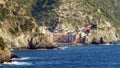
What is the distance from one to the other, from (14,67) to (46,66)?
521 inches

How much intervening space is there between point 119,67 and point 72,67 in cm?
1544

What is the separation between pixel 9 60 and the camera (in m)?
198

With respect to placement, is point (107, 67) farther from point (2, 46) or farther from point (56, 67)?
point (2, 46)

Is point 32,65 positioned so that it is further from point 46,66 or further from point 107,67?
point 107,67

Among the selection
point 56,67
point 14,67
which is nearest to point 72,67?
point 56,67

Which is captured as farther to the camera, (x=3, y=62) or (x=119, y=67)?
(x=3, y=62)

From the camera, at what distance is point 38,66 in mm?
186000

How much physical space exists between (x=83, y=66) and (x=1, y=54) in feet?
89.0

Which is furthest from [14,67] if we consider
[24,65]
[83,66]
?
[83,66]

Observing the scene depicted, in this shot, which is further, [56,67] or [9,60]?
[9,60]

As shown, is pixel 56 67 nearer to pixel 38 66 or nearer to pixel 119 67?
pixel 38 66

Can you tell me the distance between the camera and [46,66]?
18750cm

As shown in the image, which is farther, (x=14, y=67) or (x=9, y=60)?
(x=9, y=60)

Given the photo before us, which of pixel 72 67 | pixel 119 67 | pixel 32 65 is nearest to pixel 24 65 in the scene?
pixel 32 65
